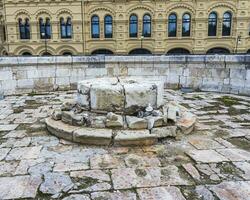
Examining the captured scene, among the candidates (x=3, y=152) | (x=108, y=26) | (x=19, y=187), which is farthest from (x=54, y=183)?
(x=108, y=26)

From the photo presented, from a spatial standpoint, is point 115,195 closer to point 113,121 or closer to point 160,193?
point 160,193

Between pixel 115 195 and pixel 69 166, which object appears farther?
pixel 69 166

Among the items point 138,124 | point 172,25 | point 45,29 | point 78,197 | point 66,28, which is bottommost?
point 78,197

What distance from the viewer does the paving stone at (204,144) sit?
3.73 meters

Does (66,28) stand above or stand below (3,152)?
above

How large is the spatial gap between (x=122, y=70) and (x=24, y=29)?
68.6 ft

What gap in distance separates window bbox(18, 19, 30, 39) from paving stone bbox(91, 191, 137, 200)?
2609 centimetres

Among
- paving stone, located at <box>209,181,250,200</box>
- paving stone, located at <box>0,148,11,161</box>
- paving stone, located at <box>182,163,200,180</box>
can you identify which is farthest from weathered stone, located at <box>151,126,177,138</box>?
paving stone, located at <box>0,148,11,161</box>

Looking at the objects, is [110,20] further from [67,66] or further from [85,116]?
[85,116]

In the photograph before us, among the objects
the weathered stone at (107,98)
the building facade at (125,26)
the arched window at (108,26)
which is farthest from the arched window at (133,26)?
the weathered stone at (107,98)

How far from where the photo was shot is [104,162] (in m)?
3.29

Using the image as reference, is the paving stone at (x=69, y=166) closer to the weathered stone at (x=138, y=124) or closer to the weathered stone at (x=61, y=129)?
the weathered stone at (x=61, y=129)

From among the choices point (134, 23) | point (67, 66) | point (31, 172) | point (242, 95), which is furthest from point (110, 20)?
point (31, 172)

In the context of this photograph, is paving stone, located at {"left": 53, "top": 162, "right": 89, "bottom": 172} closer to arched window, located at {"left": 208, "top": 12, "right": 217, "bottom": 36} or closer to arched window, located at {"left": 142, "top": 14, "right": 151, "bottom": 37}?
arched window, located at {"left": 142, "top": 14, "right": 151, "bottom": 37}
